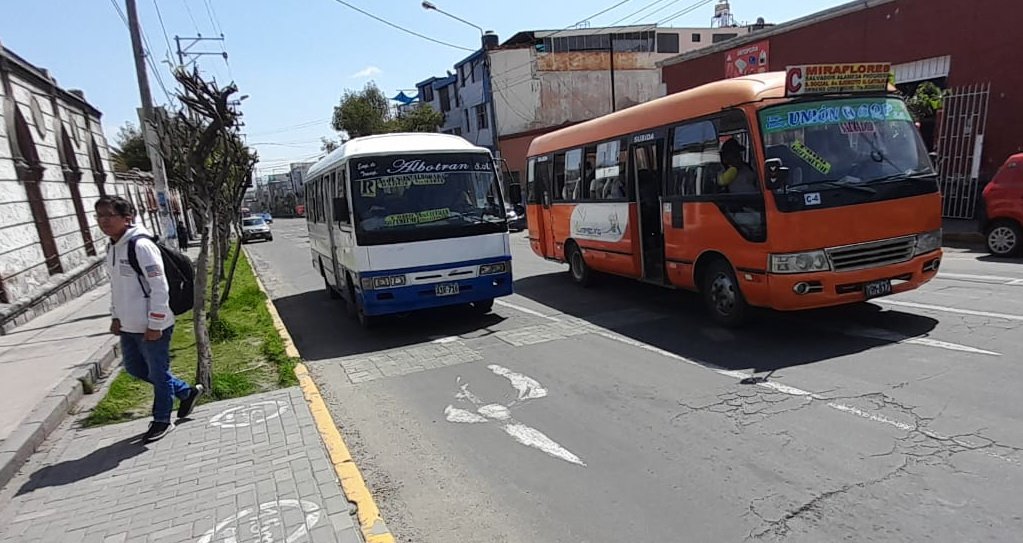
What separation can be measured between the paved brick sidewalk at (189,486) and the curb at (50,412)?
0.32 feet

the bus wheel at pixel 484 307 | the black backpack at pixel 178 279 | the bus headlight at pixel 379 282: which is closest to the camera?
the black backpack at pixel 178 279

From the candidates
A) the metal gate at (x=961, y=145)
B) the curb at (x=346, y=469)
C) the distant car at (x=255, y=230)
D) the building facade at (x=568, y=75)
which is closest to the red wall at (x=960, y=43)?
the metal gate at (x=961, y=145)

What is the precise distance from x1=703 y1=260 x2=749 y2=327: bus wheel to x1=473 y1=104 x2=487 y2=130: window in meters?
36.9

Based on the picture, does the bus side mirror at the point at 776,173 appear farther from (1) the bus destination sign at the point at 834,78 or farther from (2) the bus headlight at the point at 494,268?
(2) the bus headlight at the point at 494,268

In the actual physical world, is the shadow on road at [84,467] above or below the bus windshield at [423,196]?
below

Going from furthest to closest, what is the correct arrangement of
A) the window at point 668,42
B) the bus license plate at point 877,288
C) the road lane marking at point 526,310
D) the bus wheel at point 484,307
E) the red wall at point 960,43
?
the window at point 668,42 → the red wall at point 960,43 → the bus wheel at point 484,307 → the road lane marking at point 526,310 → the bus license plate at point 877,288

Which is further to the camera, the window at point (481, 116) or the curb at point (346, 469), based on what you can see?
the window at point (481, 116)

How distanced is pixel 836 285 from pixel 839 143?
5.00 feet

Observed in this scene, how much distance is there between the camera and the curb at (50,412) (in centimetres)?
448

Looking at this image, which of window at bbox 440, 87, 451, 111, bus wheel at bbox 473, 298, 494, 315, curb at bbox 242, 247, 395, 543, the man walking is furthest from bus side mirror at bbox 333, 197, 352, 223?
window at bbox 440, 87, 451, 111

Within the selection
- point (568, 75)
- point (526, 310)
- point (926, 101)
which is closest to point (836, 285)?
point (526, 310)

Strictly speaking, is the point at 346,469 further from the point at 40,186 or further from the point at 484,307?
the point at 40,186

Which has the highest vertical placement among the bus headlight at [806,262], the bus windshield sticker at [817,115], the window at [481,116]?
the window at [481,116]

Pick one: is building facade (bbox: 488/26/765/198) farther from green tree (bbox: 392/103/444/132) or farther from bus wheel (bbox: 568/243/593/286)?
bus wheel (bbox: 568/243/593/286)
